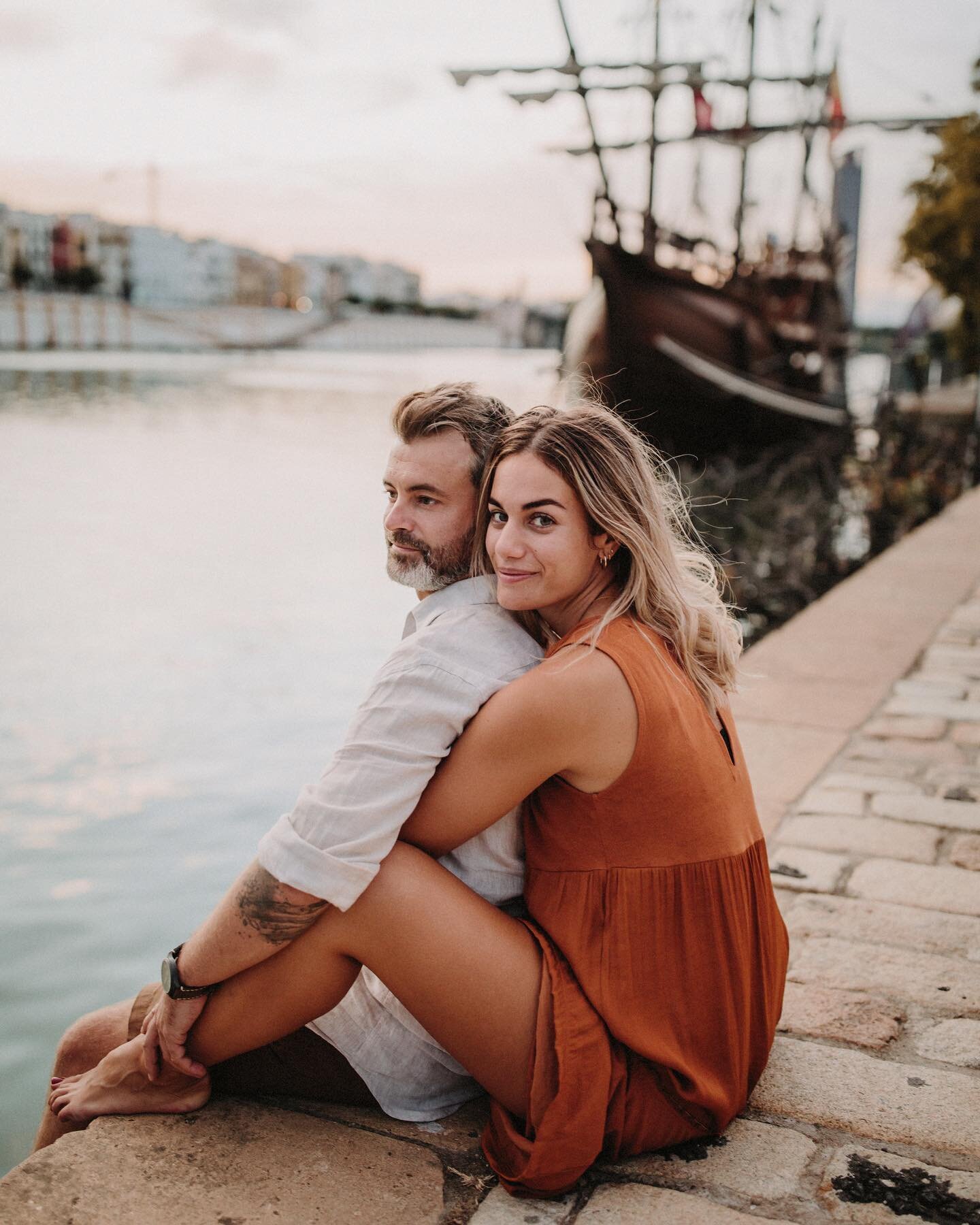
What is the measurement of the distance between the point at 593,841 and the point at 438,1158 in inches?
23.9

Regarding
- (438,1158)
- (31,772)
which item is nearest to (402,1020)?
(438,1158)

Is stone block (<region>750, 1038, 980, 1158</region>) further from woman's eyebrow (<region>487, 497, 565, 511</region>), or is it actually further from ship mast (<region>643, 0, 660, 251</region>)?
ship mast (<region>643, 0, 660, 251</region>)

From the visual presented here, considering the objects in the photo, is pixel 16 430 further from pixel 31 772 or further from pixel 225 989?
pixel 225 989

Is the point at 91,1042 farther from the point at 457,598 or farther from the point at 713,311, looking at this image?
the point at 713,311

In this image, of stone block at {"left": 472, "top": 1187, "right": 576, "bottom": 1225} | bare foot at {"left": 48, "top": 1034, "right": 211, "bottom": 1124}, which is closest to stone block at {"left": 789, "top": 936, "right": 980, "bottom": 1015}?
stone block at {"left": 472, "top": 1187, "right": 576, "bottom": 1225}

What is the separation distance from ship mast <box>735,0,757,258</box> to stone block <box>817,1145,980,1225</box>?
75.8ft

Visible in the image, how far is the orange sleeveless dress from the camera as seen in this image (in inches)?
71.5

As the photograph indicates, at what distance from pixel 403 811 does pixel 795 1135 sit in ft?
2.99

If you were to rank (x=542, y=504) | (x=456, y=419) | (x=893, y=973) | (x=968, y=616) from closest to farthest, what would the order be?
(x=542, y=504) < (x=456, y=419) < (x=893, y=973) < (x=968, y=616)

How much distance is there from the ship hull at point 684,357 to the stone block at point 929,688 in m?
13.3

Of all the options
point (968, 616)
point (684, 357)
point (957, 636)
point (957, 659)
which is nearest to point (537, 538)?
point (957, 659)

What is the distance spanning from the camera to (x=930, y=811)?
367cm

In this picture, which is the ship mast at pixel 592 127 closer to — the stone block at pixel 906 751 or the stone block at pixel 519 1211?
the stone block at pixel 906 751

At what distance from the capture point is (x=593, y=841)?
186 centimetres
